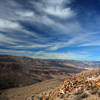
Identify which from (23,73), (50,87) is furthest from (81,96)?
(23,73)

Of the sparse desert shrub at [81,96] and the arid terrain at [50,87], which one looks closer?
the sparse desert shrub at [81,96]

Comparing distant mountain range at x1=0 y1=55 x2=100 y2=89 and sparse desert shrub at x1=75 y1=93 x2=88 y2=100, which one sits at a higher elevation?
sparse desert shrub at x1=75 y1=93 x2=88 y2=100

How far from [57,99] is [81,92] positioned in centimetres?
170

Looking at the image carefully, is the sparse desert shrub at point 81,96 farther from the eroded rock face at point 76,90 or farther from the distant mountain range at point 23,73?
the distant mountain range at point 23,73

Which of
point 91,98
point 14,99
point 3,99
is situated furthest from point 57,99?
point 3,99

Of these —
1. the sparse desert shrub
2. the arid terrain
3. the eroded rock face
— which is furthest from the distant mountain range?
the sparse desert shrub

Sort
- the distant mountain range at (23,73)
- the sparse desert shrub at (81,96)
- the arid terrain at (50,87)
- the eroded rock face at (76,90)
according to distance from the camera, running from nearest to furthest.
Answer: the sparse desert shrub at (81,96) → the eroded rock face at (76,90) → the arid terrain at (50,87) → the distant mountain range at (23,73)

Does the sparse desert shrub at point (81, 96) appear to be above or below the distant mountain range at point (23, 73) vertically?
above

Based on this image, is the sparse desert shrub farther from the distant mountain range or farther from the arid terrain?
the distant mountain range

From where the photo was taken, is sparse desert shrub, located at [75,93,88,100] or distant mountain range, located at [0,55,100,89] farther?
distant mountain range, located at [0,55,100,89]

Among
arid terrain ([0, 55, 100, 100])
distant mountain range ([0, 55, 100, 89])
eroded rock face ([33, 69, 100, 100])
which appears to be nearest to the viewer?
eroded rock face ([33, 69, 100, 100])

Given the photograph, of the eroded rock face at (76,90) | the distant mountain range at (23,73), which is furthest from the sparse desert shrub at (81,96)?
the distant mountain range at (23,73)

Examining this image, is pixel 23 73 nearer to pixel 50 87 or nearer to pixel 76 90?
pixel 50 87

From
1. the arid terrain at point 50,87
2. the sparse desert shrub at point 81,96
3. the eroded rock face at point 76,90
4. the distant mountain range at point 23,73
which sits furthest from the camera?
the distant mountain range at point 23,73
